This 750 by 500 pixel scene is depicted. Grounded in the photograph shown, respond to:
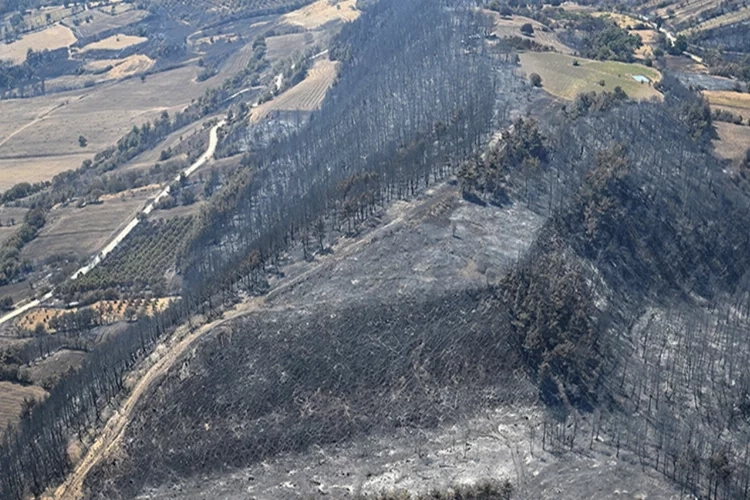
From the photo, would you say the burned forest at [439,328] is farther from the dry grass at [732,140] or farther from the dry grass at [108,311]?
the dry grass at [732,140]

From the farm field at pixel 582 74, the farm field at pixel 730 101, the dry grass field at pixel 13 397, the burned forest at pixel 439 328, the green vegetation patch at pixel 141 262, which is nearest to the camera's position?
the burned forest at pixel 439 328

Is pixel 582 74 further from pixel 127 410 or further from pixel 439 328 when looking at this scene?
pixel 127 410

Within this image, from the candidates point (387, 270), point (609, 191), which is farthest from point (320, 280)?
point (609, 191)

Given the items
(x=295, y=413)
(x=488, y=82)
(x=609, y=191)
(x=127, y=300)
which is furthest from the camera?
(x=488, y=82)

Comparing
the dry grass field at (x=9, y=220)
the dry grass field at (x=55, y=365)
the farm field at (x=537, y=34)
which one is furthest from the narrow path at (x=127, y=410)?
the farm field at (x=537, y=34)

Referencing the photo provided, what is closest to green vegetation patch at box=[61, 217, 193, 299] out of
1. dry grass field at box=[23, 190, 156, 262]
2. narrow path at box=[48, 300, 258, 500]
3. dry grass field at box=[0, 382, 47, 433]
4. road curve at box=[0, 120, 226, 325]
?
road curve at box=[0, 120, 226, 325]

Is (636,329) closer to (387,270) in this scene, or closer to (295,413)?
(387,270)
